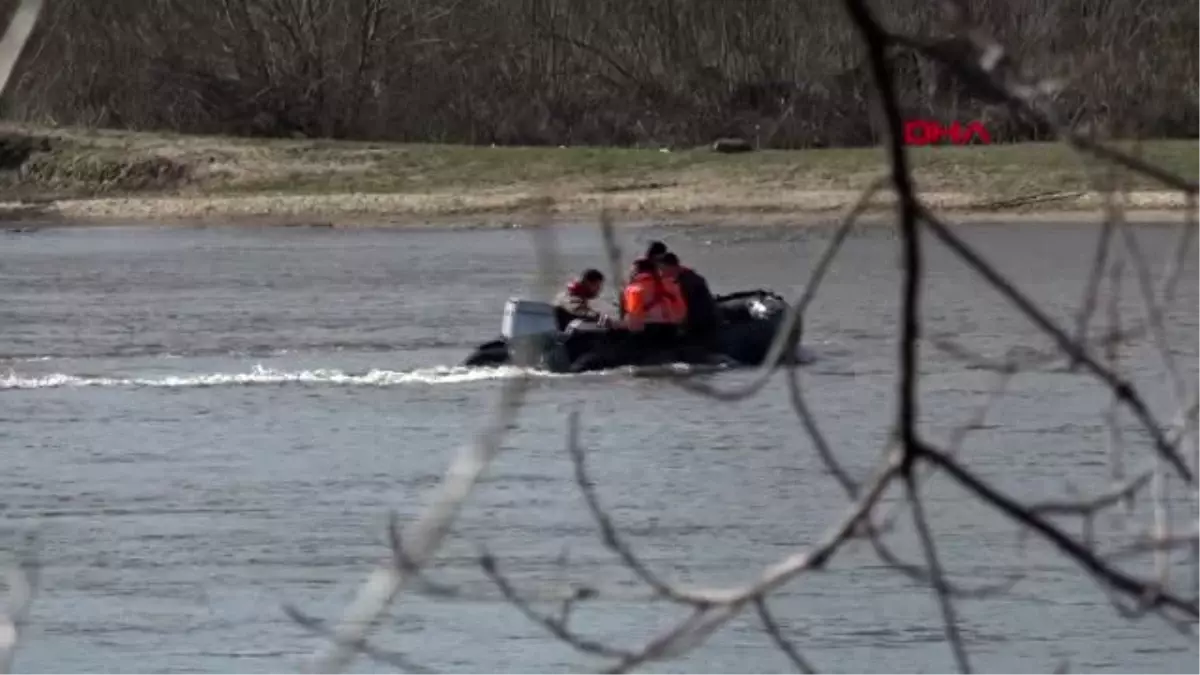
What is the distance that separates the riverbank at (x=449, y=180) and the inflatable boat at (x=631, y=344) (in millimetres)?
12016

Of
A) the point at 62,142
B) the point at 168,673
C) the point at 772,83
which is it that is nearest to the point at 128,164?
the point at 62,142

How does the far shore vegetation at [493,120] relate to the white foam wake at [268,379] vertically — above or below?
above

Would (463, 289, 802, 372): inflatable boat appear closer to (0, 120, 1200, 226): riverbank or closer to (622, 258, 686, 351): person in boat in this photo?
(622, 258, 686, 351): person in boat

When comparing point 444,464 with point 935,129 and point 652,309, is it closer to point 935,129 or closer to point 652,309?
point 652,309

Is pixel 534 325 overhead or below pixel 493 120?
A: overhead

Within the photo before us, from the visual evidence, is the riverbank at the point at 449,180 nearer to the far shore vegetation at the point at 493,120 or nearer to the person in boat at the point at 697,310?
the far shore vegetation at the point at 493,120

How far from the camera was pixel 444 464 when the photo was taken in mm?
17391

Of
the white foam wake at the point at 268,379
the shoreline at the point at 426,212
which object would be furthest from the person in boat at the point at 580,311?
the shoreline at the point at 426,212

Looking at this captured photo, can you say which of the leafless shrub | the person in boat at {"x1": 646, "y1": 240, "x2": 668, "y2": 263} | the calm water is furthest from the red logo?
the person in boat at {"x1": 646, "y1": 240, "x2": 668, "y2": 263}

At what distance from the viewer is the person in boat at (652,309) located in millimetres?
19531

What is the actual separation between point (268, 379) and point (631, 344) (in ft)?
11.0

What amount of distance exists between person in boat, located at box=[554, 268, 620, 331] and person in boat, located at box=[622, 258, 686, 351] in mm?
270

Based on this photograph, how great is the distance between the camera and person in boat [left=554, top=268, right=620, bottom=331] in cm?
2036

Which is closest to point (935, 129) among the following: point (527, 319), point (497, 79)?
point (527, 319)
